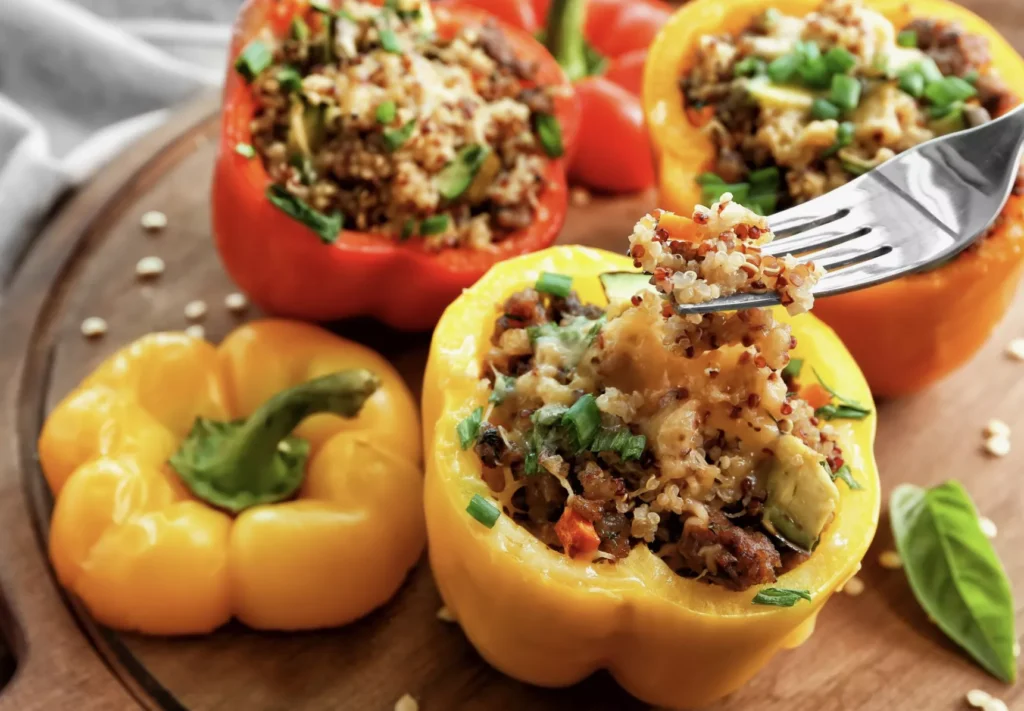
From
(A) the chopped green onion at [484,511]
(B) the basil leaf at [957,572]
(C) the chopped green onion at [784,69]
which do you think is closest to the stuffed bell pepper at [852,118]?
(C) the chopped green onion at [784,69]

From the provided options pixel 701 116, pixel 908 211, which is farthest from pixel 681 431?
pixel 701 116

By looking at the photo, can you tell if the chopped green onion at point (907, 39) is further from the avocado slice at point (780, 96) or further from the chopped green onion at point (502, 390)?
the chopped green onion at point (502, 390)

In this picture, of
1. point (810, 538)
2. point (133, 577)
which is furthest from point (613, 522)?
point (133, 577)

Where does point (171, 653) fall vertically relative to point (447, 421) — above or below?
below

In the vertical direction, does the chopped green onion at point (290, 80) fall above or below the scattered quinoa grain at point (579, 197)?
above

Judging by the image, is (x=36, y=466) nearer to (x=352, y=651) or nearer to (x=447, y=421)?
(x=352, y=651)

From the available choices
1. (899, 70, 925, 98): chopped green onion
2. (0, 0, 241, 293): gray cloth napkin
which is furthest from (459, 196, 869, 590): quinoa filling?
(0, 0, 241, 293): gray cloth napkin

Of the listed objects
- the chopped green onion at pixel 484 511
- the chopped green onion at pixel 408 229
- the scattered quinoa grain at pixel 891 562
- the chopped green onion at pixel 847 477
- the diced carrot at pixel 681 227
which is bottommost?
the scattered quinoa grain at pixel 891 562

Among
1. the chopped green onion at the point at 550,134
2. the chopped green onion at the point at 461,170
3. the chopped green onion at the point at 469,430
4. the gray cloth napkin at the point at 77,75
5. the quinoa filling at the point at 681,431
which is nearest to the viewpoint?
the quinoa filling at the point at 681,431
